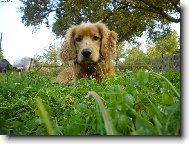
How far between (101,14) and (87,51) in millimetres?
268

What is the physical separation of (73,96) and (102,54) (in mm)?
642

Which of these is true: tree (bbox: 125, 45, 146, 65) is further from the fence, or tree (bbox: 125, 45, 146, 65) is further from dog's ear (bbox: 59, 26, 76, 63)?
dog's ear (bbox: 59, 26, 76, 63)

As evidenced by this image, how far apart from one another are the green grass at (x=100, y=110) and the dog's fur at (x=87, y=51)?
28 centimetres

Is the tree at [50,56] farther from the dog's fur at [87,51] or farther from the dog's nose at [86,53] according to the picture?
the dog's nose at [86,53]

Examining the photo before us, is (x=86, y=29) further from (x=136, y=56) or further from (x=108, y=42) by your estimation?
(x=136, y=56)

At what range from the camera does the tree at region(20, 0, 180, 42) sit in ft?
5.11

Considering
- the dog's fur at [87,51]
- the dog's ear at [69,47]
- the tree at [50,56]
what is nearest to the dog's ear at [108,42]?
the dog's fur at [87,51]

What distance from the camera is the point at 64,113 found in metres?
1.15

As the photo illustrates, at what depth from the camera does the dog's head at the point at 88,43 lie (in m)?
1.76

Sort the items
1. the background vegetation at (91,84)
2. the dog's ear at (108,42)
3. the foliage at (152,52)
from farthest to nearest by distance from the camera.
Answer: the dog's ear at (108,42), the foliage at (152,52), the background vegetation at (91,84)

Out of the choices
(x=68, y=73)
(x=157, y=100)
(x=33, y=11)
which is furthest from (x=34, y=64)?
(x=157, y=100)

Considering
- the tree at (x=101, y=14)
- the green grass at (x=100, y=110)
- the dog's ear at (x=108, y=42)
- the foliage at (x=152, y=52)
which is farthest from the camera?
the dog's ear at (x=108, y=42)

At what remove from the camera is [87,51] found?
1.86m

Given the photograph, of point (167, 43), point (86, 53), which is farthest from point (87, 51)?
point (167, 43)
